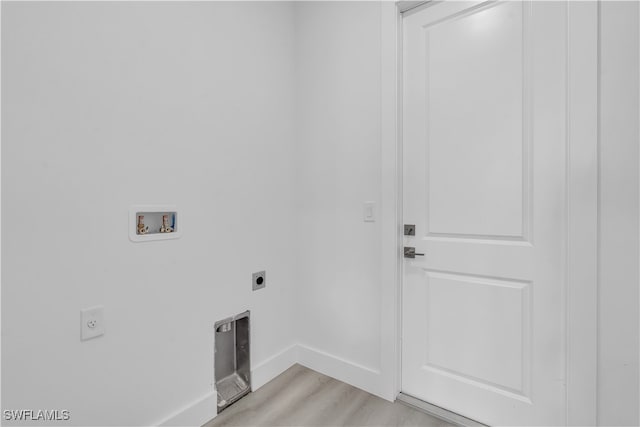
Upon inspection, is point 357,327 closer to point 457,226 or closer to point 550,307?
point 457,226

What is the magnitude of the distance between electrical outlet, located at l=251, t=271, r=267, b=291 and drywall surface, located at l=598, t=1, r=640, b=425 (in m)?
1.60

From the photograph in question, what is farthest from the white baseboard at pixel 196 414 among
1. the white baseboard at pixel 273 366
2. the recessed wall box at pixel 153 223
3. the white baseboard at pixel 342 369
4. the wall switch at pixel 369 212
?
the wall switch at pixel 369 212

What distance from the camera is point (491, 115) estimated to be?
1.46m

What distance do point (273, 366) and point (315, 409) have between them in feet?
1.35

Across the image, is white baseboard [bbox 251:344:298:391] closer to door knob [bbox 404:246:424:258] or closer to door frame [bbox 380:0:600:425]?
door knob [bbox 404:246:424:258]

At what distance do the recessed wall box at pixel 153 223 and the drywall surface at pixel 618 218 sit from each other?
5.89 feet

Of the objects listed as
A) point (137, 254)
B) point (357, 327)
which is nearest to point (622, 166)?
point (357, 327)

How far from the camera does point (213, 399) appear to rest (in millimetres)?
1568

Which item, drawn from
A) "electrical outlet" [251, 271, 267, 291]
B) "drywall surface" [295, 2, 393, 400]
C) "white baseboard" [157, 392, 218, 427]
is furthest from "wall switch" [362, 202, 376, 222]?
"white baseboard" [157, 392, 218, 427]

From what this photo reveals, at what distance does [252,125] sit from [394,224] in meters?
1.00

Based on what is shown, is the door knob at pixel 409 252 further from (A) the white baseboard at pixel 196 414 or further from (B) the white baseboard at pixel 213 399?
Result: (A) the white baseboard at pixel 196 414

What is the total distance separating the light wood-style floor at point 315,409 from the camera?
1532 millimetres

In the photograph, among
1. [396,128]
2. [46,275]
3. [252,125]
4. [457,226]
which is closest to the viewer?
[46,275]

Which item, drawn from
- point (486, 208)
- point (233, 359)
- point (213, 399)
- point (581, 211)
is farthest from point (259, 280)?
point (581, 211)
